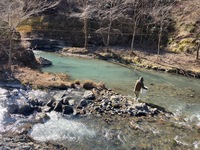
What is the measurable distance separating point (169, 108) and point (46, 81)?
899cm

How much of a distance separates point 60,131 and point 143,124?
4.54 m

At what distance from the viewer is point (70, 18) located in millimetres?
50562

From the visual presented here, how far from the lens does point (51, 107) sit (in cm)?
Answer: 1853

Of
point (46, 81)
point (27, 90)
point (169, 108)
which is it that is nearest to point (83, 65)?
point (46, 81)

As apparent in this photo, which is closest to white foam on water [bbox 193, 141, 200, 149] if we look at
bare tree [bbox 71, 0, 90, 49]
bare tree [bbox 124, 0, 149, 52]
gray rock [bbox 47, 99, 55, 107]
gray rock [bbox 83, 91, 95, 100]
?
gray rock [bbox 83, 91, 95, 100]

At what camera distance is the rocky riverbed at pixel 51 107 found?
15.0 m

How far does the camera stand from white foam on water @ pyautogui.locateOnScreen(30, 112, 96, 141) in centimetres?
1473

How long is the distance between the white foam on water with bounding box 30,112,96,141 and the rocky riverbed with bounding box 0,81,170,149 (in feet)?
1.41

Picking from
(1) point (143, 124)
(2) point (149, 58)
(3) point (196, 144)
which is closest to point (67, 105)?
(1) point (143, 124)

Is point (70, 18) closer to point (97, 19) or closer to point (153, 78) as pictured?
point (97, 19)

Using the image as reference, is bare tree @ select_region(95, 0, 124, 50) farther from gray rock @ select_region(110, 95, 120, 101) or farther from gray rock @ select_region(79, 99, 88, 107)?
gray rock @ select_region(79, 99, 88, 107)

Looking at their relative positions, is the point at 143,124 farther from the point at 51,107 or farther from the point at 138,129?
the point at 51,107

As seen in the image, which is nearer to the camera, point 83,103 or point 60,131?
point 60,131

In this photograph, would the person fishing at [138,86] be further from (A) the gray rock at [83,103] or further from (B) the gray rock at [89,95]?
(A) the gray rock at [83,103]
